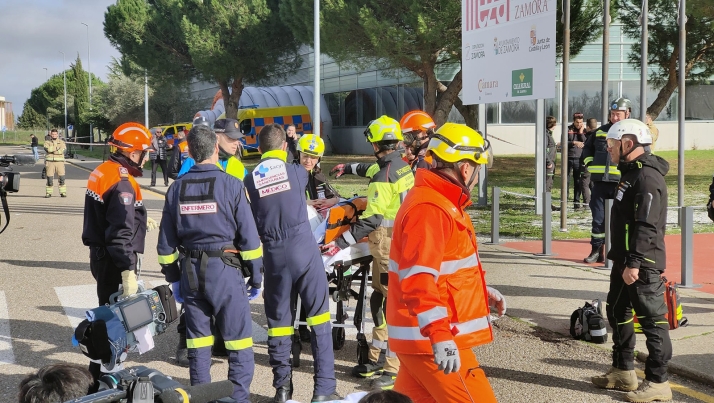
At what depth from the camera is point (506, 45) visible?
13977mm

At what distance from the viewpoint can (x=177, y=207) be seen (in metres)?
5.21

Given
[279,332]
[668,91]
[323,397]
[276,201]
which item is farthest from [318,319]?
[668,91]

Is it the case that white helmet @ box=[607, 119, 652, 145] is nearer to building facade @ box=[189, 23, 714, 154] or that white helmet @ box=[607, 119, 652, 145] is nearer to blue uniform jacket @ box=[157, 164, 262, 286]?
blue uniform jacket @ box=[157, 164, 262, 286]

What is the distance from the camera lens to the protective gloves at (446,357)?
143 inches

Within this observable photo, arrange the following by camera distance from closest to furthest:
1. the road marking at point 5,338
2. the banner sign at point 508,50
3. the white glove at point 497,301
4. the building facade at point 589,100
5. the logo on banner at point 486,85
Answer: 1. the white glove at point 497,301
2. the road marking at point 5,338
3. the banner sign at point 508,50
4. the logo on banner at point 486,85
5. the building facade at point 589,100

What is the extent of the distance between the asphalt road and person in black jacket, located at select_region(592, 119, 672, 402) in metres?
0.23

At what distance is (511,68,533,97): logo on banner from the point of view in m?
13.2

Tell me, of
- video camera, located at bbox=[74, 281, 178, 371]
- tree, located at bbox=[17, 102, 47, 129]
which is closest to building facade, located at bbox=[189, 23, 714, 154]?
video camera, located at bbox=[74, 281, 178, 371]

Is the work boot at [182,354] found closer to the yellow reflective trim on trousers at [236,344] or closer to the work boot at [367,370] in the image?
the work boot at [367,370]

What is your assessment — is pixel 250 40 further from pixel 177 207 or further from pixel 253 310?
pixel 177 207

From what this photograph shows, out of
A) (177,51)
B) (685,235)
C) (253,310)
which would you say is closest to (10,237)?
(253,310)

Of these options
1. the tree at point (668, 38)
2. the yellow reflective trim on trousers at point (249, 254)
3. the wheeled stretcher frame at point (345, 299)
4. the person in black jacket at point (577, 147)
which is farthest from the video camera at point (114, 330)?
the tree at point (668, 38)

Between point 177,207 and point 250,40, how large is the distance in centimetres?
3926

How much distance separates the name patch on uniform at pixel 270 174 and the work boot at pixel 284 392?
1466mm
